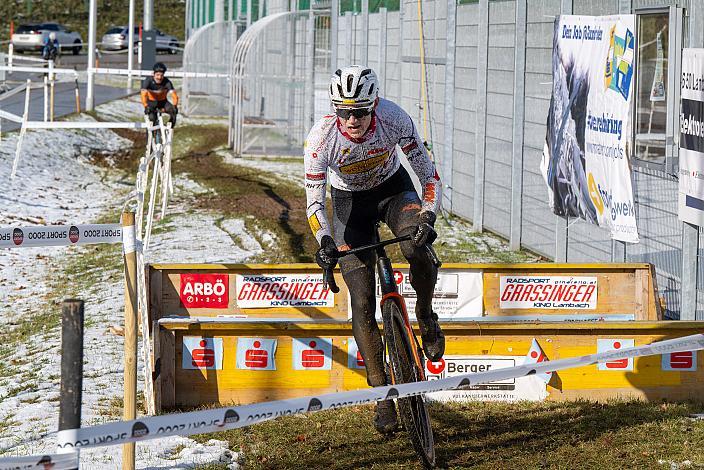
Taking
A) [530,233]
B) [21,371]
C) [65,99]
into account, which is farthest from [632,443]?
[65,99]

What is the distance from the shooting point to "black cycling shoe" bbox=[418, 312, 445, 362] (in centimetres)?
675

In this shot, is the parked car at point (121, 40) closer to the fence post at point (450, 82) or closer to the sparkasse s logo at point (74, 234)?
the fence post at point (450, 82)

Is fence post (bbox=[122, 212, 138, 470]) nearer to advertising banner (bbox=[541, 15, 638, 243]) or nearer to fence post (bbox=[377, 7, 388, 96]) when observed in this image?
advertising banner (bbox=[541, 15, 638, 243])

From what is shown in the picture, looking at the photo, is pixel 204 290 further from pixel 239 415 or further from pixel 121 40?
pixel 121 40

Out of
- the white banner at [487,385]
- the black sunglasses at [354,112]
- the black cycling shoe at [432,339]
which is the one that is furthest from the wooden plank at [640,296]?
the black sunglasses at [354,112]

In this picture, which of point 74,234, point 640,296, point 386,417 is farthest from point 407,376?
point 640,296

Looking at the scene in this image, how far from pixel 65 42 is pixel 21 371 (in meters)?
58.8

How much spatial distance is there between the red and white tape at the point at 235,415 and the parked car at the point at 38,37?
193 feet

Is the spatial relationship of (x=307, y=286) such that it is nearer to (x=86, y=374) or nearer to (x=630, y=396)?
(x=86, y=374)

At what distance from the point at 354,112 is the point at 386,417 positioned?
1.74 metres

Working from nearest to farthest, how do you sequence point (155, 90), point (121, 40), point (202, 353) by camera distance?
1. point (202, 353)
2. point (155, 90)
3. point (121, 40)

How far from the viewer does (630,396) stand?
25.1 ft

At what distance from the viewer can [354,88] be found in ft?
20.4

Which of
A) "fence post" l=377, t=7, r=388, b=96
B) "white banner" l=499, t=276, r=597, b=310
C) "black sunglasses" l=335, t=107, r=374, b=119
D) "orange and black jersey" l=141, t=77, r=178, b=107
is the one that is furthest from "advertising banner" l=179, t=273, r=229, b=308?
"orange and black jersey" l=141, t=77, r=178, b=107
